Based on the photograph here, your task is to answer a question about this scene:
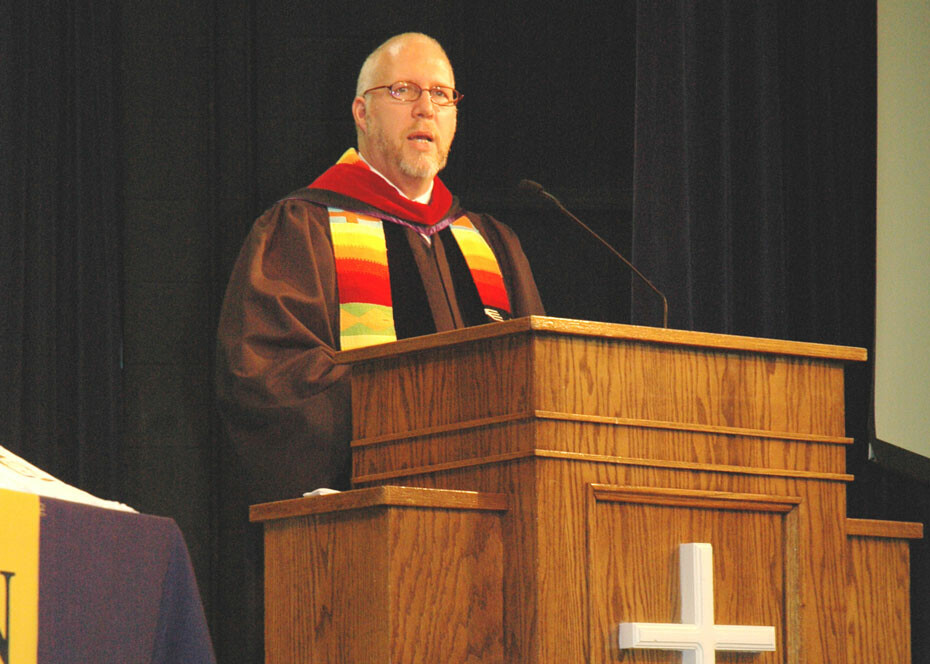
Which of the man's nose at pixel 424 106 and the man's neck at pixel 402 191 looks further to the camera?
the man's neck at pixel 402 191

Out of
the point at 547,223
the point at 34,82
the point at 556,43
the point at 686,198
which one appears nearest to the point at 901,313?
the point at 686,198

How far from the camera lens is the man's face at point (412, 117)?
362 centimetres

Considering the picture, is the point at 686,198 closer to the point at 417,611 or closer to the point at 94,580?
the point at 417,611

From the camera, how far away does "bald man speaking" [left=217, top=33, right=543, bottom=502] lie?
3.01 meters

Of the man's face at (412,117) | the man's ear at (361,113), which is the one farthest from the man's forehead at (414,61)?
the man's ear at (361,113)

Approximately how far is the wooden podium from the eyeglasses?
139cm

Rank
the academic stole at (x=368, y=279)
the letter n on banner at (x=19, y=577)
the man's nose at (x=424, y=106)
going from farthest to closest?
the man's nose at (x=424, y=106) → the academic stole at (x=368, y=279) → the letter n on banner at (x=19, y=577)

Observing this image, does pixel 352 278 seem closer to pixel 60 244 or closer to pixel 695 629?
pixel 60 244

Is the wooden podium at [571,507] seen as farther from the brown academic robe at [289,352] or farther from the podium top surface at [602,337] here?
the brown academic robe at [289,352]

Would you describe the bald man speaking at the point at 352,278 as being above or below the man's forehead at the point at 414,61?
below

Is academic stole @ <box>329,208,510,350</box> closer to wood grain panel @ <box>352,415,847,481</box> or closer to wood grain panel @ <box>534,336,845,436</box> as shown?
wood grain panel @ <box>352,415,847,481</box>

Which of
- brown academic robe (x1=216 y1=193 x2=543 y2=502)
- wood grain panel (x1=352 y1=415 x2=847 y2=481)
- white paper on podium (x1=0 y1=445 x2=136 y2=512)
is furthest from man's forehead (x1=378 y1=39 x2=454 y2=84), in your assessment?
white paper on podium (x1=0 y1=445 x2=136 y2=512)

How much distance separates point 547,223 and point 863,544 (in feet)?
8.68

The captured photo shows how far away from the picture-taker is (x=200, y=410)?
4695 millimetres
